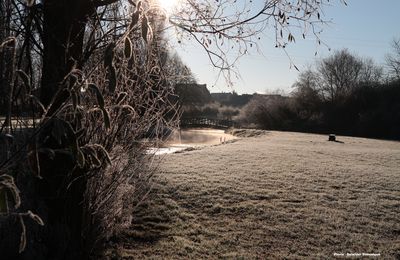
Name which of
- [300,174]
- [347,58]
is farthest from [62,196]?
[347,58]

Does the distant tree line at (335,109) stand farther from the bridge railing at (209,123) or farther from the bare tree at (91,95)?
the bare tree at (91,95)

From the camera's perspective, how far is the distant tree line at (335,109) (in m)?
50.8

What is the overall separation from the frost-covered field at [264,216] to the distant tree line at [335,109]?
40869mm

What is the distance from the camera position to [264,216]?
746cm

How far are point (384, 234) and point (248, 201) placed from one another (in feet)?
8.44

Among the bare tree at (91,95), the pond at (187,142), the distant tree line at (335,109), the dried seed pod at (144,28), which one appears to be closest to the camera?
the dried seed pod at (144,28)

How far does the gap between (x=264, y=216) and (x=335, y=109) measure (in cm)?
5163

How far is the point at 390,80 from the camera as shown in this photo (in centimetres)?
5981

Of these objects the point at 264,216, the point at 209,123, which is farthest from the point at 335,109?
the point at 264,216

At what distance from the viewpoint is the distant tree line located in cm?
5078

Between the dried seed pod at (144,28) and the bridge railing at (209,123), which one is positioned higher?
the dried seed pod at (144,28)

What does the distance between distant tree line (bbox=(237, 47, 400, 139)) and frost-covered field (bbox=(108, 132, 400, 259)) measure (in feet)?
134

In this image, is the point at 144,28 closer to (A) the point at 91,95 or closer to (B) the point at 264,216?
(A) the point at 91,95

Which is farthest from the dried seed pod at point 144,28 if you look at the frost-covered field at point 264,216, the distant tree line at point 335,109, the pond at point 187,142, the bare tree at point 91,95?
the distant tree line at point 335,109
